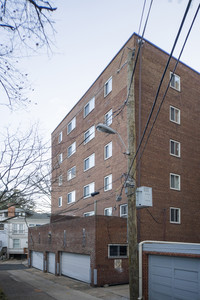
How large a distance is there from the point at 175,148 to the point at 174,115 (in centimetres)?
271

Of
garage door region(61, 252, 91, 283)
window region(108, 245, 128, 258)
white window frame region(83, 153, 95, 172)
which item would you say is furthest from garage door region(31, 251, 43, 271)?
window region(108, 245, 128, 258)

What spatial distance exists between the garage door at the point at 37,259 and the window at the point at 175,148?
17701 millimetres

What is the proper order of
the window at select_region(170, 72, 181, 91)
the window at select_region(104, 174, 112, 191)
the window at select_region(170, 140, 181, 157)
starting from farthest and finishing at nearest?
the window at select_region(170, 72, 181, 91) < the window at select_region(104, 174, 112, 191) < the window at select_region(170, 140, 181, 157)

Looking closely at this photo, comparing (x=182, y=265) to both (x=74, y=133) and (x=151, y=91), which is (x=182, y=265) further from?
(x=74, y=133)

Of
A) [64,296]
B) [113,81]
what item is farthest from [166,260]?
[113,81]

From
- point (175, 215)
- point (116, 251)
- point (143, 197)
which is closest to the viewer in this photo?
point (143, 197)

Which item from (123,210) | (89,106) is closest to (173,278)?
(123,210)

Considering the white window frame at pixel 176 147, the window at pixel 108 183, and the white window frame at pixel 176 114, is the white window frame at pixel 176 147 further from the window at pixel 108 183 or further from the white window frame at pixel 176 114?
the window at pixel 108 183

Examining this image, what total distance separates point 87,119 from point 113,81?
19.4 feet

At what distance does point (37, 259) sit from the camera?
3606 centimetres

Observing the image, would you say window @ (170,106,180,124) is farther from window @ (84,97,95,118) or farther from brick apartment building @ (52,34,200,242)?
window @ (84,97,95,118)

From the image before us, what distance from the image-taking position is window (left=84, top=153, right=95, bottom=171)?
98.6ft

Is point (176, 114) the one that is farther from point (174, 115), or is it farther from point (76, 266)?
point (76, 266)

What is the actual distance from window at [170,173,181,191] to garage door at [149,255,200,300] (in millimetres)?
10295
